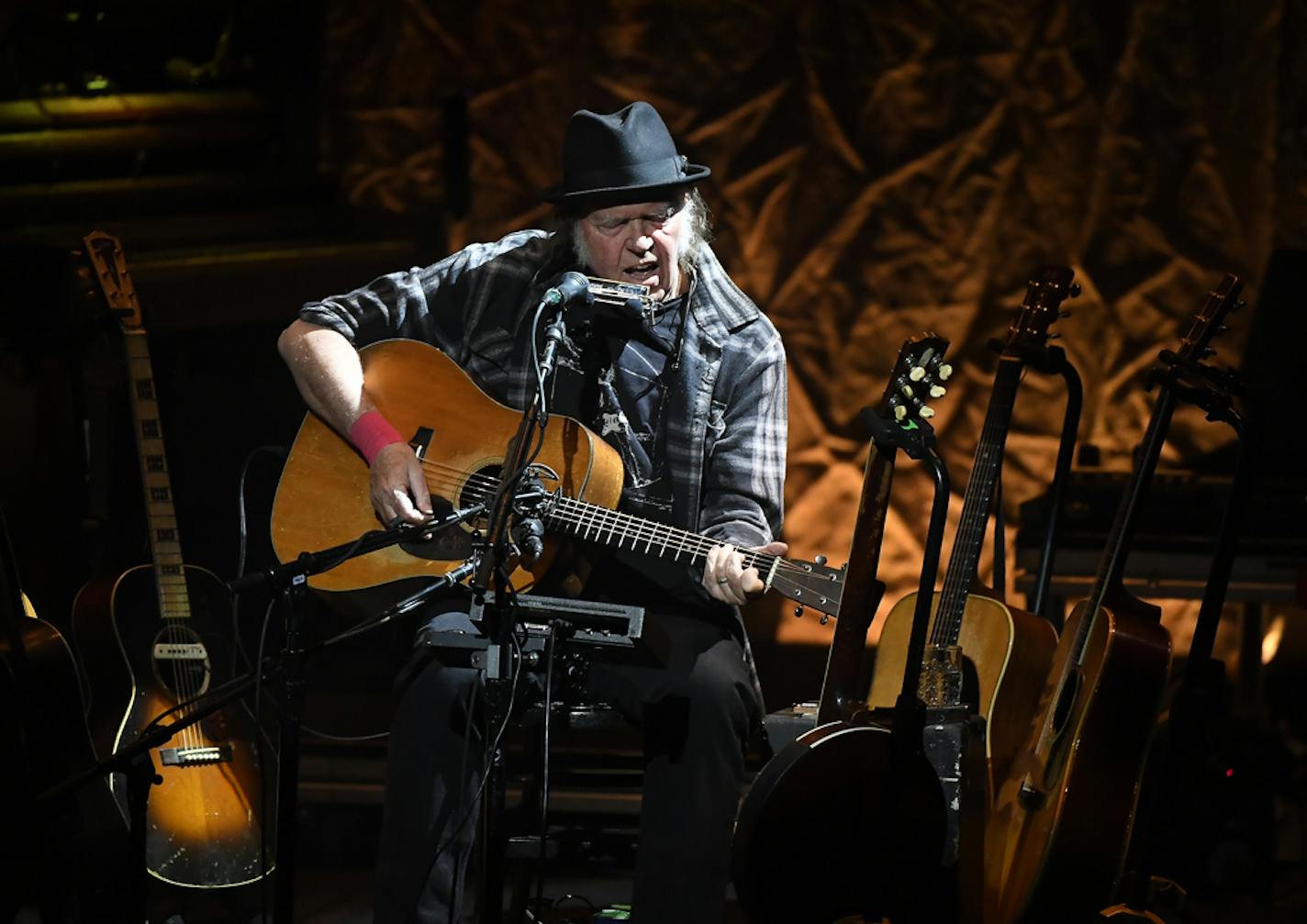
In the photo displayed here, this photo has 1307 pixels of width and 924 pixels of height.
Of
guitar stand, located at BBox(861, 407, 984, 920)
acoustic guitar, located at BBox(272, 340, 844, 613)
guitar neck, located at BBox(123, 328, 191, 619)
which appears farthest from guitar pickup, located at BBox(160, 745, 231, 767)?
guitar stand, located at BBox(861, 407, 984, 920)

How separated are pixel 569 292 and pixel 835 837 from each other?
120cm

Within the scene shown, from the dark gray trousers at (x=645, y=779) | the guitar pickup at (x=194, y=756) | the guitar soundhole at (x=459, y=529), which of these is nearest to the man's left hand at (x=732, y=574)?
the dark gray trousers at (x=645, y=779)

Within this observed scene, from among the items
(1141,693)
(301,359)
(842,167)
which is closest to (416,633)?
(301,359)

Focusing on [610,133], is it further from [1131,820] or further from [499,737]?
[1131,820]

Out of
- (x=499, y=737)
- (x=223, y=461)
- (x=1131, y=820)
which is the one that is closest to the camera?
(x=499, y=737)

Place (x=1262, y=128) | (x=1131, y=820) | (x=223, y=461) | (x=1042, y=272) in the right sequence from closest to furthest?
(x=1131, y=820)
(x=1042, y=272)
(x=223, y=461)
(x=1262, y=128)

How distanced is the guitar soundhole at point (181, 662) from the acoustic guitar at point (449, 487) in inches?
17.5

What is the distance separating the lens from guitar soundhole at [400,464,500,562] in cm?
323

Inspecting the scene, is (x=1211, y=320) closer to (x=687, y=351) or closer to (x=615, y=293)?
(x=687, y=351)

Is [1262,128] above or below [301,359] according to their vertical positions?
above

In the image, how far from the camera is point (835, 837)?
270cm

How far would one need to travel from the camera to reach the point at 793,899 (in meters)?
2.68

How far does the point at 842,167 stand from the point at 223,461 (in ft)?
7.42

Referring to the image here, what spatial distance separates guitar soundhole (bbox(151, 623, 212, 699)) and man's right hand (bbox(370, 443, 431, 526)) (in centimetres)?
73
